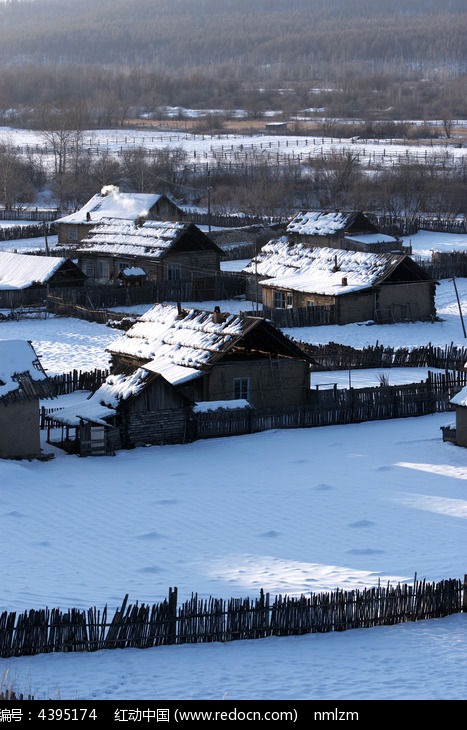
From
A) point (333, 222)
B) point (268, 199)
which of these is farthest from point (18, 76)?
point (333, 222)

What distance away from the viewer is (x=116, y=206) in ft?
194

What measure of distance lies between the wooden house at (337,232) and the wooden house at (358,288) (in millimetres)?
9301

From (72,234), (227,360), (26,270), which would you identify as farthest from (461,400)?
(72,234)

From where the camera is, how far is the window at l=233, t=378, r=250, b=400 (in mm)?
30047

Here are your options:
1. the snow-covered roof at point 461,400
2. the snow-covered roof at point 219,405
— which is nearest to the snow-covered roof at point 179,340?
the snow-covered roof at point 219,405

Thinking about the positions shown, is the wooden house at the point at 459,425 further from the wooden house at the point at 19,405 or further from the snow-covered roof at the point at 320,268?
the snow-covered roof at the point at 320,268

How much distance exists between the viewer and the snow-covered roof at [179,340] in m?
29.7

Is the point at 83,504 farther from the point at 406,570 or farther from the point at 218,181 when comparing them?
the point at 218,181

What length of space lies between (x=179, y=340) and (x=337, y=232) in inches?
1014

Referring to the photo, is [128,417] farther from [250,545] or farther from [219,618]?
[219,618]

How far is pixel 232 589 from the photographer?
58.1ft

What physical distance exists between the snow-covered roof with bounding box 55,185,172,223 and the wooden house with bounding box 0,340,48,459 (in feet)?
102

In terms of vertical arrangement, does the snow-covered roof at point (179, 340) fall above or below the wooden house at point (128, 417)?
above

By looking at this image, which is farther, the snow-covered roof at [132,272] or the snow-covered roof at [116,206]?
the snow-covered roof at [116,206]
